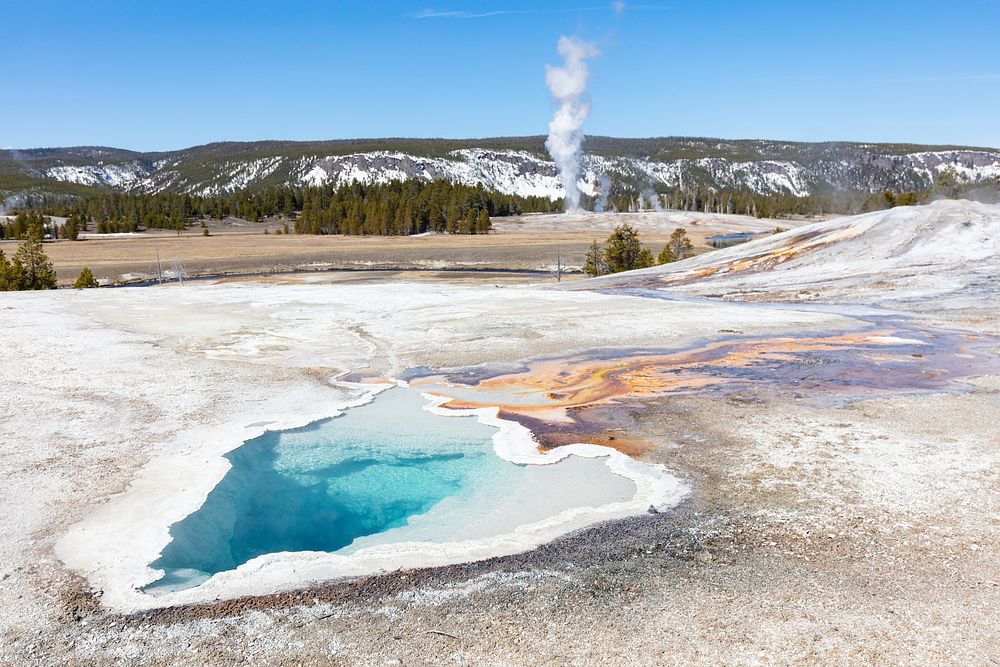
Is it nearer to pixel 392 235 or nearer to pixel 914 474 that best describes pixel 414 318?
pixel 914 474

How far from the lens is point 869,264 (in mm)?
31891

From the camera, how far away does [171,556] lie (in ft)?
26.2

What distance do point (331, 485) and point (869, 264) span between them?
28545 mm

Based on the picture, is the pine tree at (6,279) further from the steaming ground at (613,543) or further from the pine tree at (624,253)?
the pine tree at (624,253)

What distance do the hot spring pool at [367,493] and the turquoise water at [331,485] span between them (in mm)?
17

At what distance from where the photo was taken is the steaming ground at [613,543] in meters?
6.20

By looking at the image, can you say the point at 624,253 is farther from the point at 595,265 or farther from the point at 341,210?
the point at 341,210

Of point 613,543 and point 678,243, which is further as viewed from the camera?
point 678,243

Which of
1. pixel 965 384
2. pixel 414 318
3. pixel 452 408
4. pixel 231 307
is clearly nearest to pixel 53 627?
pixel 452 408

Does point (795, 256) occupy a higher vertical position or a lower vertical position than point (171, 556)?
higher

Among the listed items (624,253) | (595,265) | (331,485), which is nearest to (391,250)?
(595,265)

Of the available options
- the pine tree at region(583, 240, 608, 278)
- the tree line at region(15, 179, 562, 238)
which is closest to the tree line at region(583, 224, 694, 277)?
the pine tree at region(583, 240, 608, 278)

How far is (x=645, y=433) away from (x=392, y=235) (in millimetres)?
114681

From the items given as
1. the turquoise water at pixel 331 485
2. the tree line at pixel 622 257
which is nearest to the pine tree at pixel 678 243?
the tree line at pixel 622 257
